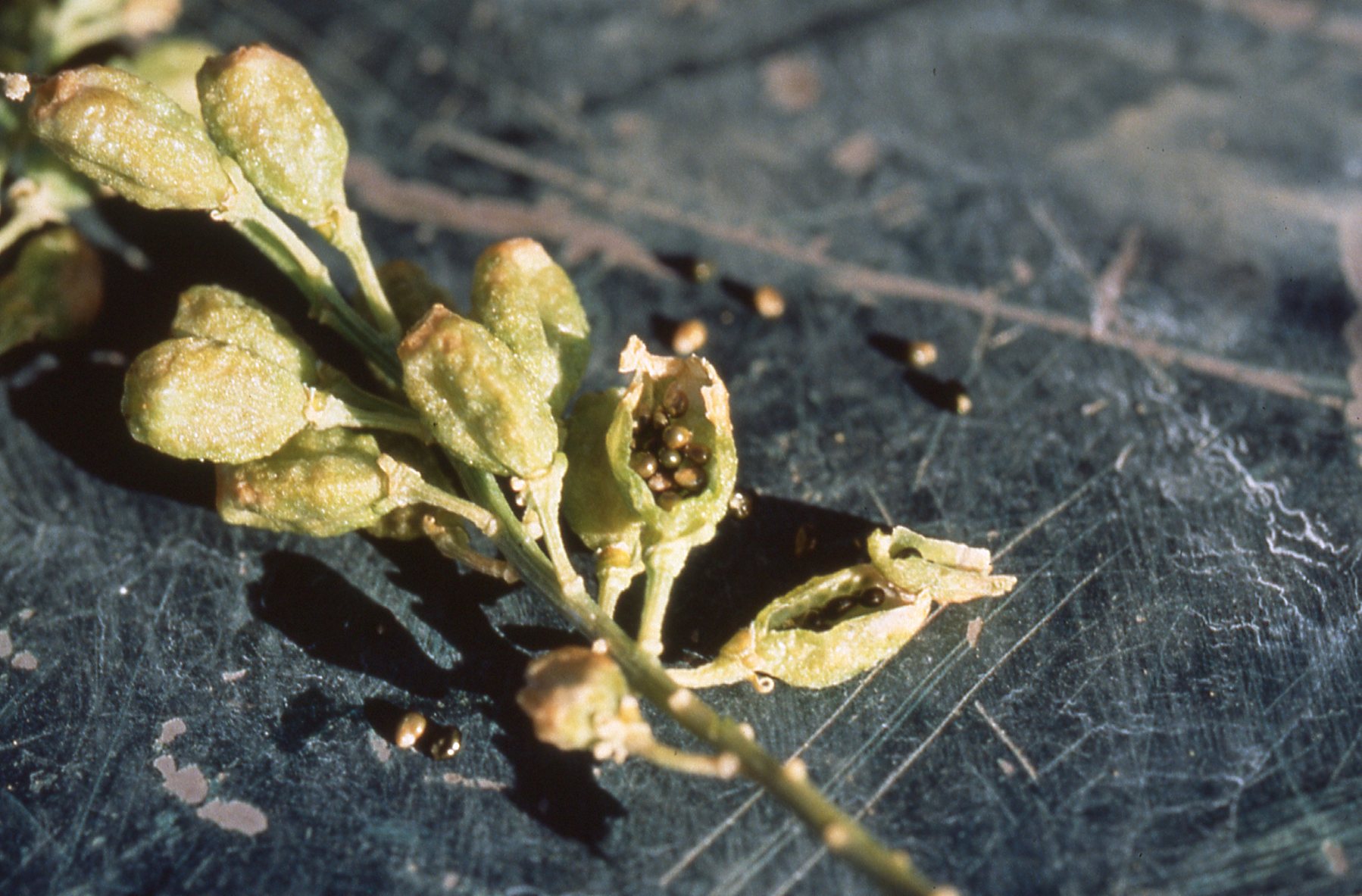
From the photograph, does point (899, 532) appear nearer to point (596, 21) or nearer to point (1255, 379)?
point (1255, 379)

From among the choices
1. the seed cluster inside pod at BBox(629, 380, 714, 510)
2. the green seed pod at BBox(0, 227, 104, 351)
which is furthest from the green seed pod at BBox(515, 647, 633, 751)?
the green seed pod at BBox(0, 227, 104, 351)

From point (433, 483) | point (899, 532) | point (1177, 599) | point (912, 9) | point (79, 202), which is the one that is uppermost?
point (79, 202)

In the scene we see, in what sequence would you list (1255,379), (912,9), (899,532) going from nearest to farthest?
(899,532)
(1255,379)
(912,9)

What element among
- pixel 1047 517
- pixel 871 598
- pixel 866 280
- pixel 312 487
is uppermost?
pixel 312 487

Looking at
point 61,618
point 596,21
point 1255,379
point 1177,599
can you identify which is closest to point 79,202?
point 61,618

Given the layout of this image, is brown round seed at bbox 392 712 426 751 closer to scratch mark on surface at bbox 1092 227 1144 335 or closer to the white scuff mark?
the white scuff mark

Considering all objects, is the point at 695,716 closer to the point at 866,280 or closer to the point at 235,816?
the point at 235,816

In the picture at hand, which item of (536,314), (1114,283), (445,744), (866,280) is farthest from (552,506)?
(1114,283)
